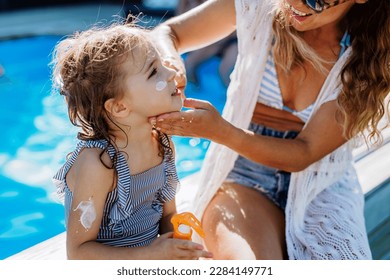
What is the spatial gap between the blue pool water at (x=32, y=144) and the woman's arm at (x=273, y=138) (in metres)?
0.88

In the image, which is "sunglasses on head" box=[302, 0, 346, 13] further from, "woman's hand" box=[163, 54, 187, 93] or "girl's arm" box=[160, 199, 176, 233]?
"girl's arm" box=[160, 199, 176, 233]

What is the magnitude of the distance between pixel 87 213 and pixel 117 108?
1.05 ft

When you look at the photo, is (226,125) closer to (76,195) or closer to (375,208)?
(76,195)

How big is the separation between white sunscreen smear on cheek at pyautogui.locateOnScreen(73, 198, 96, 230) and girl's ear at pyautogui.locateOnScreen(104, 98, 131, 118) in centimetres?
26

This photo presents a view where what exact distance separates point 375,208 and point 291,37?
1207 millimetres

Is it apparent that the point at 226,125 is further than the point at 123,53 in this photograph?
Yes

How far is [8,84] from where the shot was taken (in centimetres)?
609

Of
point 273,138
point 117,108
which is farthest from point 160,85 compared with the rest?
point 273,138

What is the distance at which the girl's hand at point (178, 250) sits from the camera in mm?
1782

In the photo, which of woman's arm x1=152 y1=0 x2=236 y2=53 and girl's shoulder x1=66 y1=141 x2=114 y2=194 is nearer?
girl's shoulder x1=66 y1=141 x2=114 y2=194

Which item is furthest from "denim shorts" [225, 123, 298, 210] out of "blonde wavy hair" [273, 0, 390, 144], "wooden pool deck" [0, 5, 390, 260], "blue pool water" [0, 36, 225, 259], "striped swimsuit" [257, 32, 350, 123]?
"blue pool water" [0, 36, 225, 259]

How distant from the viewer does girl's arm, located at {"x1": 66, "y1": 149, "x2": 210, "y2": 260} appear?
1775mm

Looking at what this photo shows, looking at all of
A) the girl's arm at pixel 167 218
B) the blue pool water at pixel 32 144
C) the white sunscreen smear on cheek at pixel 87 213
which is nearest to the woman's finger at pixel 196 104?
the girl's arm at pixel 167 218

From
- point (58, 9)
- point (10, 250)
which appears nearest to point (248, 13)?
point (10, 250)
